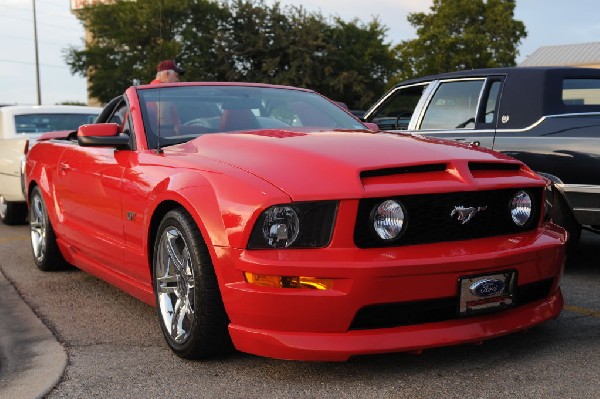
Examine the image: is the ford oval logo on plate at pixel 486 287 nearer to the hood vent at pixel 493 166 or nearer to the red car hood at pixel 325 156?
the red car hood at pixel 325 156

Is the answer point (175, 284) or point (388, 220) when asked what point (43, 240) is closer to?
point (175, 284)

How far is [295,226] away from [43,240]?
3.59 meters

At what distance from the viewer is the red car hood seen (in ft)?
10.9

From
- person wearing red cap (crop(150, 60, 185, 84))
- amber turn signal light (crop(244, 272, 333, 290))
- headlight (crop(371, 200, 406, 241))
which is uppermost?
person wearing red cap (crop(150, 60, 185, 84))

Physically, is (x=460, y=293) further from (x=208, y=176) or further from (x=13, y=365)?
(x=13, y=365)

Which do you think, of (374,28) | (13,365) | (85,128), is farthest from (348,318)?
(374,28)

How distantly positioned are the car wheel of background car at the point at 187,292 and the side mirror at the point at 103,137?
2.62 feet

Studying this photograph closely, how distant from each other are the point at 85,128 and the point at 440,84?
3476 millimetres

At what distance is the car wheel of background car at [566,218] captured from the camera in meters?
5.64

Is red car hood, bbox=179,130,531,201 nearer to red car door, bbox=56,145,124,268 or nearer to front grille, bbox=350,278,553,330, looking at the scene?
front grille, bbox=350,278,553,330

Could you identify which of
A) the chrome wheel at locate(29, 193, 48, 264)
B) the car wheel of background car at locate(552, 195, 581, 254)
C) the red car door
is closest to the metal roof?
the car wheel of background car at locate(552, 195, 581, 254)

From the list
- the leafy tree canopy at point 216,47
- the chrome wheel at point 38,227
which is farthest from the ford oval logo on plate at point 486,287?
the leafy tree canopy at point 216,47

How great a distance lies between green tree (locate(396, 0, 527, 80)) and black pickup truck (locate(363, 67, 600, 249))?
45.1 metres

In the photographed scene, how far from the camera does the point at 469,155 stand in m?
3.72
